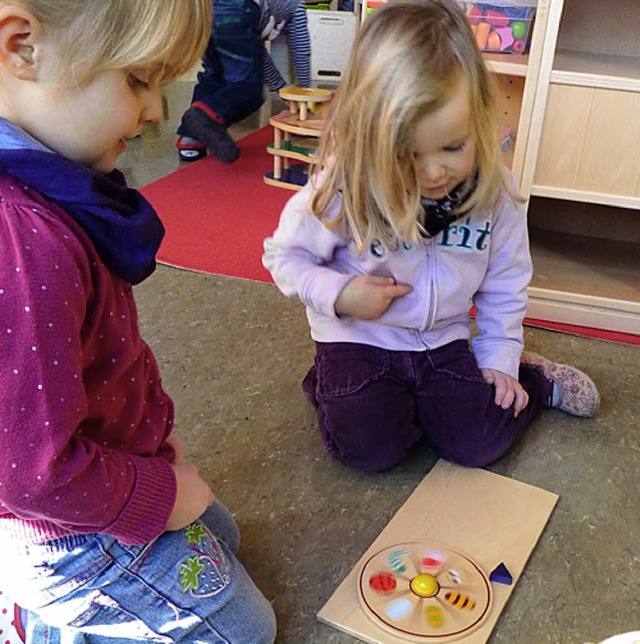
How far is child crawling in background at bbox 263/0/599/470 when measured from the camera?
37.1 inches

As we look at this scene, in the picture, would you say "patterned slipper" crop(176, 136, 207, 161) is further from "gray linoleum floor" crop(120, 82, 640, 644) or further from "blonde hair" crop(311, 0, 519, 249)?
"blonde hair" crop(311, 0, 519, 249)

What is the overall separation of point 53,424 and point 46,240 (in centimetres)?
13

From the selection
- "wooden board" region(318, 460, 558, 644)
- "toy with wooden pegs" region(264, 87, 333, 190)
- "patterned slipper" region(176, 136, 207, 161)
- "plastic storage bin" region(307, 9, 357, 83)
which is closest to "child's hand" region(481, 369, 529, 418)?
"wooden board" region(318, 460, 558, 644)

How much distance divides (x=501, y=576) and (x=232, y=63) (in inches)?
81.2

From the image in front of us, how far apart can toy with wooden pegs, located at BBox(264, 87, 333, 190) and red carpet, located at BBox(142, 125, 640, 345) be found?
0.05 meters

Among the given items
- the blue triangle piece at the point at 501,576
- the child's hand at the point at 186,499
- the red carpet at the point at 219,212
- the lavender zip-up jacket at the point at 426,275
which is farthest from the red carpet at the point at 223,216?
the child's hand at the point at 186,499

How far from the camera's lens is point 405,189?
38.6 inches

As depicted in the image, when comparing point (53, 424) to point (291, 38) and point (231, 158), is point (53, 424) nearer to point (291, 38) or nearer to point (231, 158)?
point (231, 158)

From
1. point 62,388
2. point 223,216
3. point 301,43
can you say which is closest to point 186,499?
point 62,388

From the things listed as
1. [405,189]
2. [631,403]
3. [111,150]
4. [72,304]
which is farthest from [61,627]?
[631,403]

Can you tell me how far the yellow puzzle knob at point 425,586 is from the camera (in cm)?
88

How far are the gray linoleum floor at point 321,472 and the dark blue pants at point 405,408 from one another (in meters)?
0.04

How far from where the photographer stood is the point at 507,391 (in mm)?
1143

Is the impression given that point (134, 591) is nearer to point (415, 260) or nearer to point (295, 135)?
point (415, 260)
